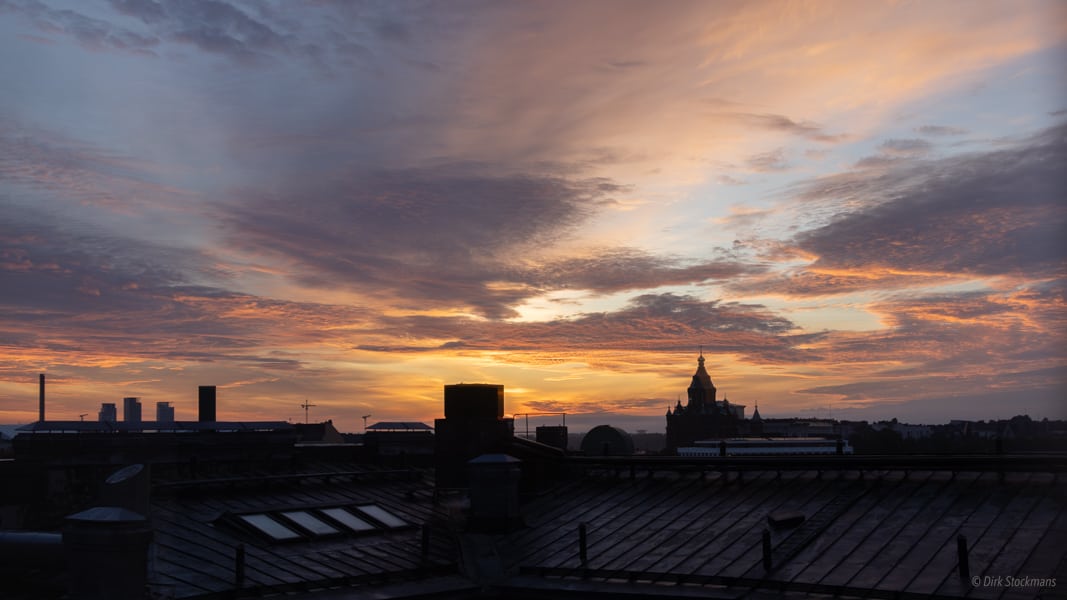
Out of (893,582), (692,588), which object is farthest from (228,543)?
(893,582)

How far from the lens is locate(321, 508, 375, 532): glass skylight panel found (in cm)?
3397

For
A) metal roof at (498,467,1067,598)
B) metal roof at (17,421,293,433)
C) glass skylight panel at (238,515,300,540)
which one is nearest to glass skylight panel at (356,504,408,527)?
metal roof at (498,467,1067,598)

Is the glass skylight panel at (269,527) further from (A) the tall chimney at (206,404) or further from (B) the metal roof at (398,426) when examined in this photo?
(B) the metal roof at (398,426)

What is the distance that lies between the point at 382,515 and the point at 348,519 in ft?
6.18

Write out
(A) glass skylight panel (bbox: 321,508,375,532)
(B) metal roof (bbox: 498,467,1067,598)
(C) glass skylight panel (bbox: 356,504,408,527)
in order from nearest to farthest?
(B) metal roof (bbox: 498,467,1067,598) → (A) glass skylight panel (bbox: 321,508,375,532) → (C) glass skylight panel (bbox: 356,504,408,527)

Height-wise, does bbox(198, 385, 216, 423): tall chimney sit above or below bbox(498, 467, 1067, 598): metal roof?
above

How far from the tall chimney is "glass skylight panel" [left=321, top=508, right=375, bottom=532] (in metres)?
49.2

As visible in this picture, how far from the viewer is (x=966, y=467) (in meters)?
34.1

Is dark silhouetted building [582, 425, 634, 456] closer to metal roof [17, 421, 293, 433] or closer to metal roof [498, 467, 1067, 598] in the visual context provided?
metal roof [17, 421, 293, 433]

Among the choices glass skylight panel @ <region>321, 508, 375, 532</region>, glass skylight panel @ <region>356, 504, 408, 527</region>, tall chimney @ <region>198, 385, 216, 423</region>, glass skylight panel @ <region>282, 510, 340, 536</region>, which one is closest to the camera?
glass skylight panel @ <region>282, 510, 340, 536</region>

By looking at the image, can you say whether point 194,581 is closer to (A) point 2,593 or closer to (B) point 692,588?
(A) point 2,593

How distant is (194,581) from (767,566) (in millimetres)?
16571

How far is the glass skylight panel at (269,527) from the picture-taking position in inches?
1222

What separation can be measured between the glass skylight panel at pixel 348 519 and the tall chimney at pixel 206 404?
49.2 meters
